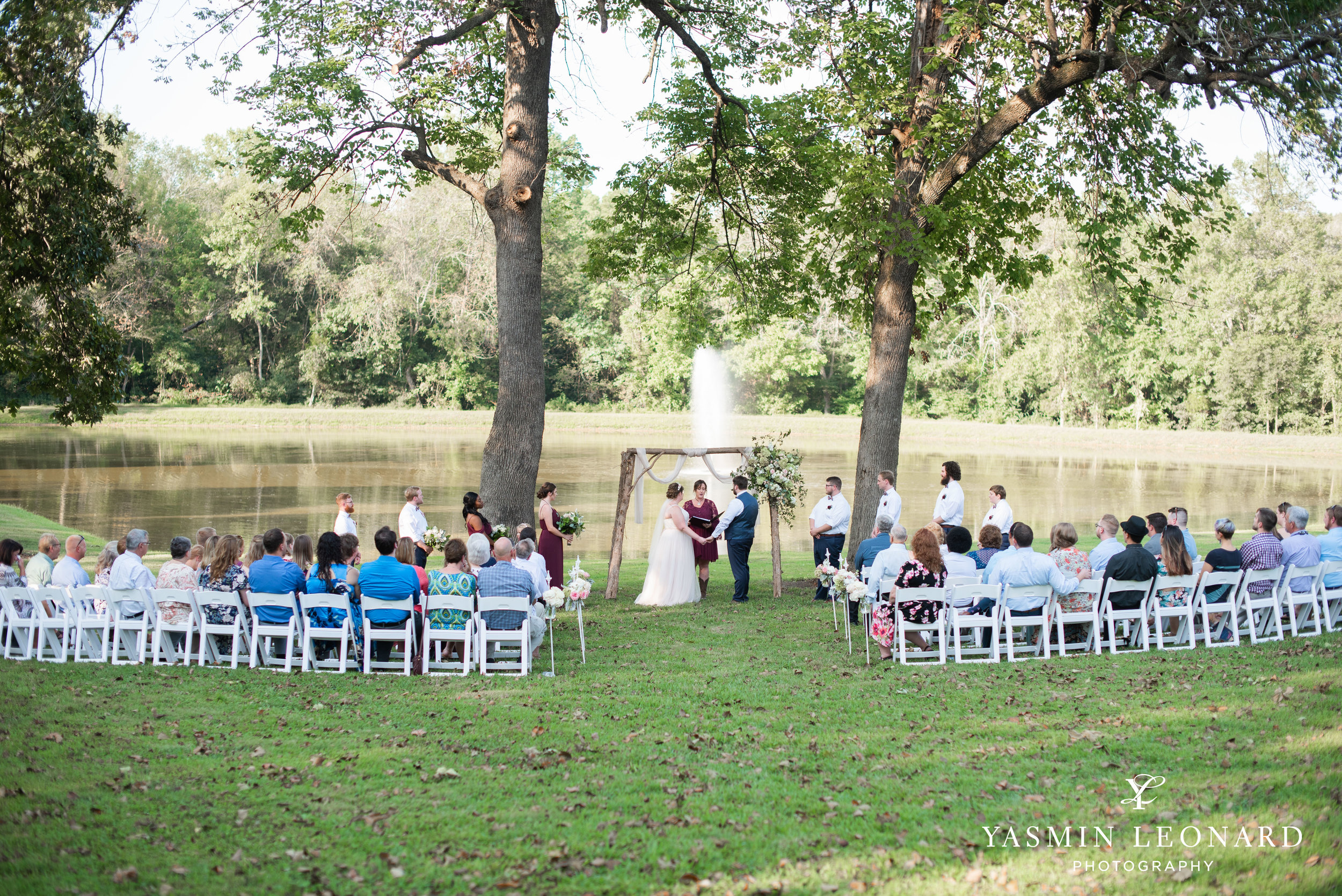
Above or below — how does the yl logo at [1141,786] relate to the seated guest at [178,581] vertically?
below

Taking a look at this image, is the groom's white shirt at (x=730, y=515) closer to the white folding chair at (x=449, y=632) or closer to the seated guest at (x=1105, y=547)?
the seated guest at (x=1105, y=547)

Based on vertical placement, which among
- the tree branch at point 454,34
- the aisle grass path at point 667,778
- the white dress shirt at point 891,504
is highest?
the tree branch at point 454,34

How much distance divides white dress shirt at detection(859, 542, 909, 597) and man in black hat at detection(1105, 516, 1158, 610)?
181 centimetres

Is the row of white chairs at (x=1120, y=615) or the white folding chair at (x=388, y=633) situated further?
the row of white chairs at (x=1120, y=615)

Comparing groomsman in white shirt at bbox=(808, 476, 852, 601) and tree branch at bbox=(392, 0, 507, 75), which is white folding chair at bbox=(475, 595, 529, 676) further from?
tree branch at bbox=(392, 0, 507, 75)

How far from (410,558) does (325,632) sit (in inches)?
69.9

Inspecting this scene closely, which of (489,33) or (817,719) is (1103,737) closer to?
(817,719)

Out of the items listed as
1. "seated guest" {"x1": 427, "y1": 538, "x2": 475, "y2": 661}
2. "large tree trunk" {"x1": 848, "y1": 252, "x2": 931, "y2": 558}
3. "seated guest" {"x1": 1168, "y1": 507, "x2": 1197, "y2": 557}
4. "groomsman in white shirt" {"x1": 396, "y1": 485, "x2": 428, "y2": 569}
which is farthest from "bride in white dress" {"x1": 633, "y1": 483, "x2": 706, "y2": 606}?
"seated guest" {"x1": 1168, "y1": 507, "x2": 1197, "y2": 557}

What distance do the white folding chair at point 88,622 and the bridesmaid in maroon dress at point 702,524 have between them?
6.74 m

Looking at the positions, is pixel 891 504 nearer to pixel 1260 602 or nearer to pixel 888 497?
pixel 888 497

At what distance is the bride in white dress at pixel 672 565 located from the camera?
1280 centimetres

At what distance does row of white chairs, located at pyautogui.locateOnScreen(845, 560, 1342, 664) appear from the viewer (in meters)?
8.70

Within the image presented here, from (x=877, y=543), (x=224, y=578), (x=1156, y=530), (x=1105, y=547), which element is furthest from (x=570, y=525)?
(x=1156, y=530)

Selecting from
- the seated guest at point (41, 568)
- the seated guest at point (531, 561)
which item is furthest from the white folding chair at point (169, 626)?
the seated guest at point (531, 561)
